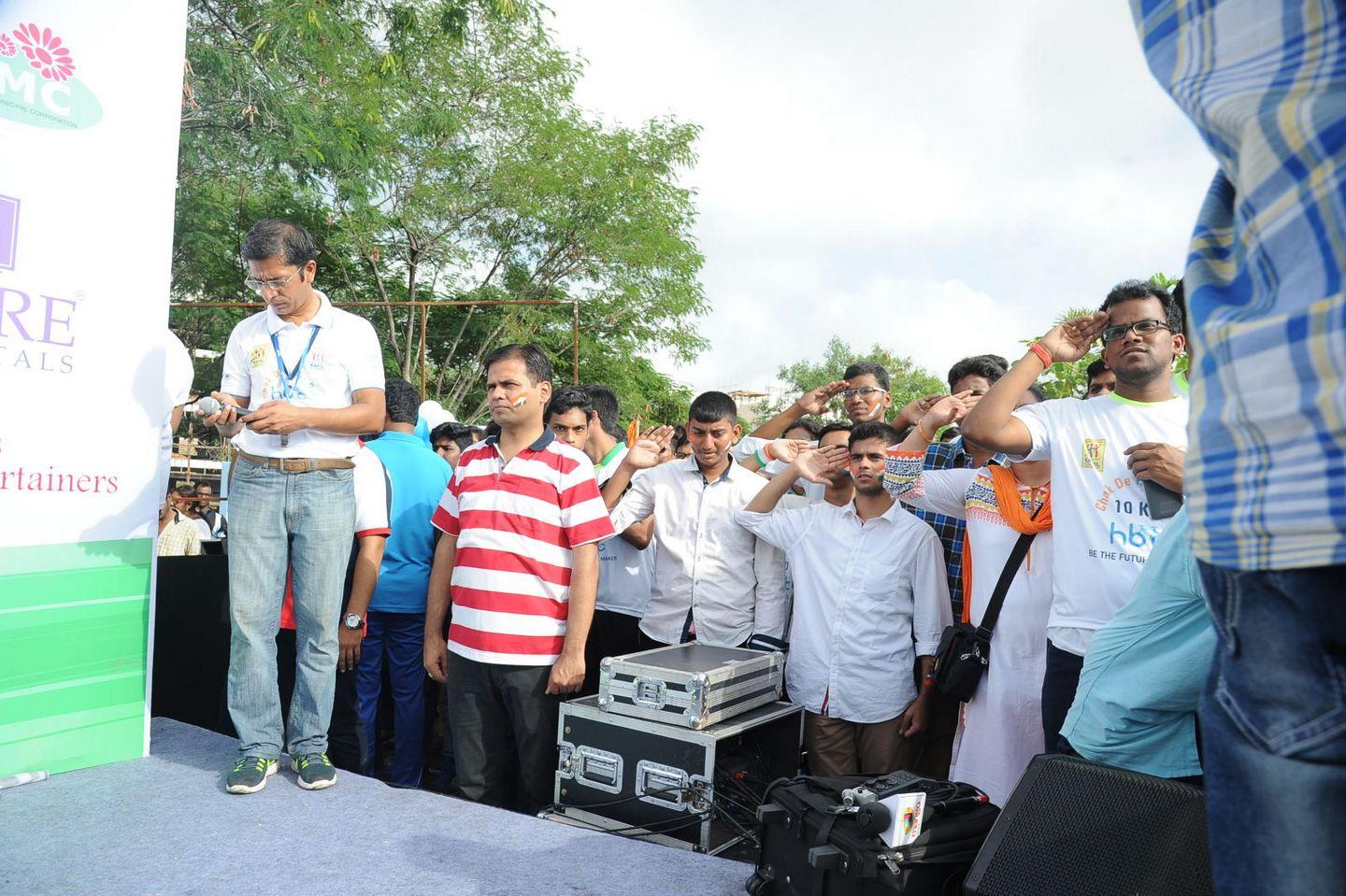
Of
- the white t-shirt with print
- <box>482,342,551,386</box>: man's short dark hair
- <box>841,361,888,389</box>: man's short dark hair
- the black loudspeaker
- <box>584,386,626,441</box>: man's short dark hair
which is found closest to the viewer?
the black loudspeaker

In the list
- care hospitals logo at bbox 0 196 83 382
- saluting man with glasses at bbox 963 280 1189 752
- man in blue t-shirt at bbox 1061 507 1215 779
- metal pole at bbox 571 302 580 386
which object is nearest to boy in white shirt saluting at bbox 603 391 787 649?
saluting man with glasses at bbox 963 280 1189 752

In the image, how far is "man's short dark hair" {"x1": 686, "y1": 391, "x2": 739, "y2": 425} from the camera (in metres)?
4.36

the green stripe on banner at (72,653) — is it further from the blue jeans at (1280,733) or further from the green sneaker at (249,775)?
the blue jeans at (1280,733)

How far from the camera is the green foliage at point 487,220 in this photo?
13.7 meters

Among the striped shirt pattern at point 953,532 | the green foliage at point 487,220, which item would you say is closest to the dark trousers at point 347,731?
the striped shirt pattern at point 953,532

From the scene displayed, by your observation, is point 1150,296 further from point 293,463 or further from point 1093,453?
point 293,463

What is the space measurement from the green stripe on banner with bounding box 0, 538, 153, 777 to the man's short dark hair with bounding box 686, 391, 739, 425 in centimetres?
236

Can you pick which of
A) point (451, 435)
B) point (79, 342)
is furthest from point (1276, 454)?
point (451, 435)

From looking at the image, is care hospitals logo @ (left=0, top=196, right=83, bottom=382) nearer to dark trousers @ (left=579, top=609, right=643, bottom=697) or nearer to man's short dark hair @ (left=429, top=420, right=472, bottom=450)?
dark trousers @ (left=579, top=609, right=643, bottom=697)

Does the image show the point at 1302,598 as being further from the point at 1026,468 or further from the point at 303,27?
the point at 303,27

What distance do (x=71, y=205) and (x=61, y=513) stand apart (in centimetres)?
111

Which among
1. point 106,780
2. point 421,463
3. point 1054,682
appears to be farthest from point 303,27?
point 1054,682

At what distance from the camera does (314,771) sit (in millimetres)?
3213

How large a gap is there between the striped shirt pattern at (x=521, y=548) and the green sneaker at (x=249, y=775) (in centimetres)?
75
